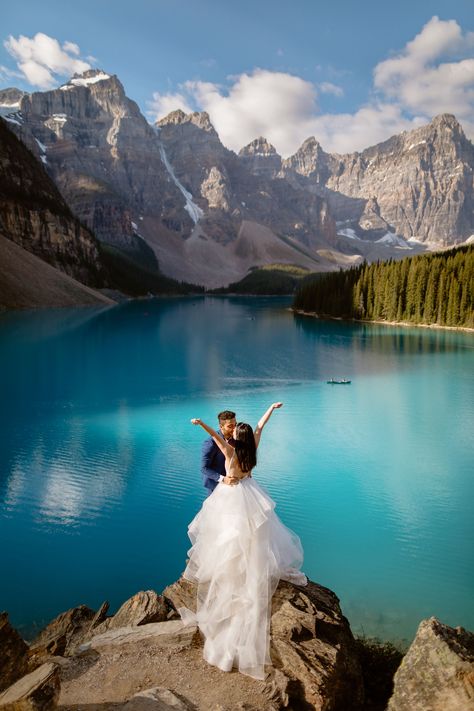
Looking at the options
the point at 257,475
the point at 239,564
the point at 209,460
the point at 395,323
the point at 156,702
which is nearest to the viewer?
the point at 156,702

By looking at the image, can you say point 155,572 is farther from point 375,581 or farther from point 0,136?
point 0,136

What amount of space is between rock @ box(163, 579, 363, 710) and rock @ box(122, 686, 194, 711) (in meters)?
1.07

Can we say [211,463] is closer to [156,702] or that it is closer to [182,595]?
[182,595]

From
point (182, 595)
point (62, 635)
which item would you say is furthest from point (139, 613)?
point (62, 635)

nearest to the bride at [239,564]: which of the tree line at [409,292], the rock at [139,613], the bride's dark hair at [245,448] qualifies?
the bride's dark hair at [245,448]

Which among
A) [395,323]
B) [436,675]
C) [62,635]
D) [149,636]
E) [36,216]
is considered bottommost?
[62,635]

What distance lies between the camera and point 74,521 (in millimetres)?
15133

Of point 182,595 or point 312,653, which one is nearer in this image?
point 312,653

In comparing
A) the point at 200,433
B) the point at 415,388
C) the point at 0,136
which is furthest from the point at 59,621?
the point at 0,136

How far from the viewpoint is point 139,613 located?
8375mm

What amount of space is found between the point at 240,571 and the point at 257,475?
12.6 metres

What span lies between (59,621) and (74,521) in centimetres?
589

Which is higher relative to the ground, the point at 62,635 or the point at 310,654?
the point at 310,654

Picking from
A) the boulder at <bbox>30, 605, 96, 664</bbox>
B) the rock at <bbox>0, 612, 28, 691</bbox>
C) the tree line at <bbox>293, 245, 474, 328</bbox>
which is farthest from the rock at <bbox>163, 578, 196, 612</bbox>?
the tree line at <bbox>293, 245, 474, 328</bbox>
